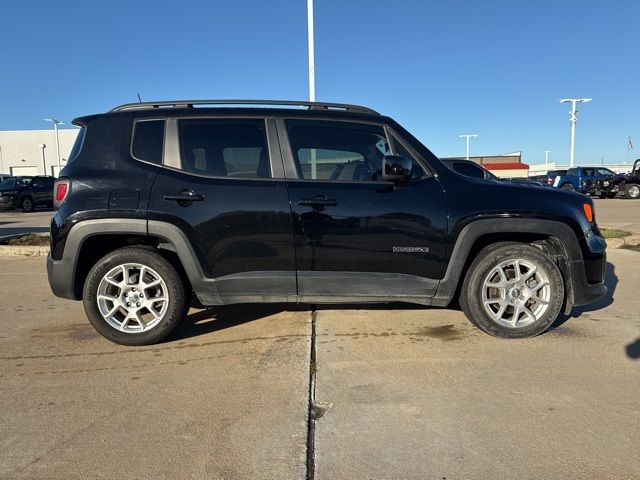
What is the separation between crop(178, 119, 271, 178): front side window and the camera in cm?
385

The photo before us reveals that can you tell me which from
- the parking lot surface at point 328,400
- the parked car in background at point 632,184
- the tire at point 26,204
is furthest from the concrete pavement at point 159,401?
the parked car in background at point 632,184

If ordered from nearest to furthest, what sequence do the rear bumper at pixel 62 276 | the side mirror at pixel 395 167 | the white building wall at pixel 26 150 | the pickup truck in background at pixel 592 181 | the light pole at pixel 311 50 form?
the side mirror at pixel 395 167
the rear bumper at pixel 62 276
the light pole at pixel 311 50
the pickup truck in background at pixel 592 181
the white building wall at pixel 26 150

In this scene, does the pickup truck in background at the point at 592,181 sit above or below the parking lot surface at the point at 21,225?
above

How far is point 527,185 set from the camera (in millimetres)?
4109

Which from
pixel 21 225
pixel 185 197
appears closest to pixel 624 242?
Answer: pixel 185 197

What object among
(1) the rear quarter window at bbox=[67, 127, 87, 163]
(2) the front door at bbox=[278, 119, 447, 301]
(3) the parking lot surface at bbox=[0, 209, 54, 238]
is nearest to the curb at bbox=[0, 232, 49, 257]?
(3) the parking lot surface at bbox=[0, 209, 54, 238]

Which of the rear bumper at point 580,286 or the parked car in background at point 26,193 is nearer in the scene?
the rear bumper at point 580,286

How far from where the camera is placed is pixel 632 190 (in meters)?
24.4

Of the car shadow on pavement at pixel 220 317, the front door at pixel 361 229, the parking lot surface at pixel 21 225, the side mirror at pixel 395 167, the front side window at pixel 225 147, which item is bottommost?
the car shadow on pavement at pixel 220 317

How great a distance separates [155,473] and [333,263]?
202cm

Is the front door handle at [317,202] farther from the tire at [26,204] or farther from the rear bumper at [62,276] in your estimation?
the tire at [26,204]

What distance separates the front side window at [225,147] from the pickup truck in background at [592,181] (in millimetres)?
25085

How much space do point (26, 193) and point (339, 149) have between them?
923 inches

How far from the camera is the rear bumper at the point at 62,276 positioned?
381cm
